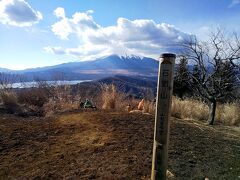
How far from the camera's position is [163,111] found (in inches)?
143

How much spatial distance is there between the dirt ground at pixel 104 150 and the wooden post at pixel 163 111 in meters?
0.76

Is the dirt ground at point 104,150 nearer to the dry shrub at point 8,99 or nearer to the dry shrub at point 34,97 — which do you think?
the dry shrub at point 8,99

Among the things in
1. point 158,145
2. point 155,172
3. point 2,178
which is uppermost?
point 158,145

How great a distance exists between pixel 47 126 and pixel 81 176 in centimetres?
284

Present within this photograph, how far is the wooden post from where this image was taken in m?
3.60

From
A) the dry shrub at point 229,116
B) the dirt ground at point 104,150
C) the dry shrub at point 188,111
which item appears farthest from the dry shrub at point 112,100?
the dirt ground at point 104,150

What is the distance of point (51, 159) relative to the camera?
5023 mm

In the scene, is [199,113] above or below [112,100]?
below

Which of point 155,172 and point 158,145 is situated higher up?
point 158,145

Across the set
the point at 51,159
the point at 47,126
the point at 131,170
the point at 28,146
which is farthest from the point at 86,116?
the point at 131,170

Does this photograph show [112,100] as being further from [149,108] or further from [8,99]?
[8,99]

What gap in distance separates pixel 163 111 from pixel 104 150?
77.8 inches

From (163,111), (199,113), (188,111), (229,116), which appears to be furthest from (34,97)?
(163,111)

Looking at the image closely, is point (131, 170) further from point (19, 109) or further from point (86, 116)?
point (19, 109)
